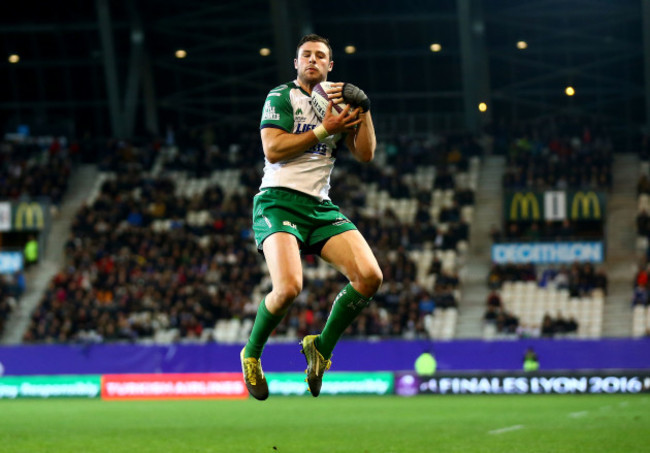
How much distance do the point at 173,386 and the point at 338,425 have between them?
1009 cm

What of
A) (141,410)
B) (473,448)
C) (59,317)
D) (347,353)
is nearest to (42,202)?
(59,317)

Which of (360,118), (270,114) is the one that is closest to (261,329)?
(270,114)

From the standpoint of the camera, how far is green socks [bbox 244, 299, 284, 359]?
837 cm

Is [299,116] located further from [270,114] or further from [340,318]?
[340,318]

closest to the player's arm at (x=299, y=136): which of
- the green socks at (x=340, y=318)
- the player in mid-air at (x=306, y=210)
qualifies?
the player in mid-air at (x=306, y=210)

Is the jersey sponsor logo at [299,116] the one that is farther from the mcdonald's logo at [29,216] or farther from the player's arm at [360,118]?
the mcdonald's logo at [29,216]

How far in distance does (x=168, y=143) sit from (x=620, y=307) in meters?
18.9

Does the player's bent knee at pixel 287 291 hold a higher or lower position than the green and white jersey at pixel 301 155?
lower

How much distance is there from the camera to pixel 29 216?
38.3 m

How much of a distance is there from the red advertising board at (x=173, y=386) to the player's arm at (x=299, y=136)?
59.9 ft

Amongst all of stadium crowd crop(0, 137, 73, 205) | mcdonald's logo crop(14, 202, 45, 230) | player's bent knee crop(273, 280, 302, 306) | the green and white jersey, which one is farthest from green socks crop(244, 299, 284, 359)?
stadium crowd crop(0, 137, 73, 205)

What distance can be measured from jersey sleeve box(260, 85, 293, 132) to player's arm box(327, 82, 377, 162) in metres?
0.33

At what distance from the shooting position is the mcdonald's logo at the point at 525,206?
34875mm

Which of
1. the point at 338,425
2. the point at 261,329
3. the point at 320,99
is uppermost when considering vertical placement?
the point at 320,99
